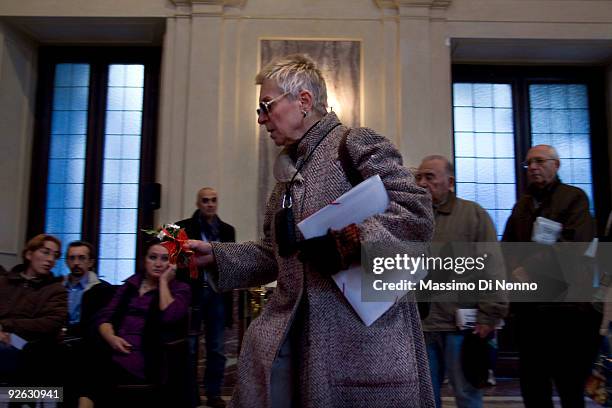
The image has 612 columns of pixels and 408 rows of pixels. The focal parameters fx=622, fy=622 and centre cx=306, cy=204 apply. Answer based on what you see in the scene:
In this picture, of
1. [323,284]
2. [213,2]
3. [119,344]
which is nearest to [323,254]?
[323,284]

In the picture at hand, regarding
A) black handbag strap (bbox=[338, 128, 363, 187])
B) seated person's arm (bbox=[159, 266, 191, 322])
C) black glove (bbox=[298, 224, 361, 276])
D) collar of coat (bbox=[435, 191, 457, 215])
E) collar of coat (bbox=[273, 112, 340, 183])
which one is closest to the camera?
black glove (bbox=[298, 224, 361, 276])

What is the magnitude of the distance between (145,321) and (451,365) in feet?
6.73

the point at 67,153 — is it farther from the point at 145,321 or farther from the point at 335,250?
the point at 335,250

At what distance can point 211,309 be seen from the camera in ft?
17.8

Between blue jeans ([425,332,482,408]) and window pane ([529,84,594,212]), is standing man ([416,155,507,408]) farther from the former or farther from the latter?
window pane ([529,84,594,212])

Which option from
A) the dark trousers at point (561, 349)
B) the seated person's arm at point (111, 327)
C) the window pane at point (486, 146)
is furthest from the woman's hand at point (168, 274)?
the window pane at point (486, 146)

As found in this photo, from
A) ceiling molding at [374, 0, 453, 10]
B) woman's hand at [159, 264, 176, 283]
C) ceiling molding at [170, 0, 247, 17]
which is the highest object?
ceiling molding at [374, 0, 453, 10]

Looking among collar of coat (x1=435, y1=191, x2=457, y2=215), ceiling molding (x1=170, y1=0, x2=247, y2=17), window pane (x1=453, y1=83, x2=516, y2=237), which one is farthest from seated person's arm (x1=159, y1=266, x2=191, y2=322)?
window pane (x1=453, y1=83, x2=516, y2=237)

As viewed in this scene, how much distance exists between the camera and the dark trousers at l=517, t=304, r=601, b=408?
138 inches

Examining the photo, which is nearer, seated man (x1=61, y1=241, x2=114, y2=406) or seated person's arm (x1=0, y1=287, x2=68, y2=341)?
seated man (x1=61, y1=241, x2=114, y2=406)

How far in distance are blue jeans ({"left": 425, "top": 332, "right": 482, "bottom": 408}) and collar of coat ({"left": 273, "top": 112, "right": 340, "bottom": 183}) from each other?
6.17 ft

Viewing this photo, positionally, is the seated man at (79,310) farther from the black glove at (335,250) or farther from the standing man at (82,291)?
the black glove at (335,250)

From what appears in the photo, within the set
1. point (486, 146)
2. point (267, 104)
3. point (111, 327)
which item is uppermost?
point (486, 146)

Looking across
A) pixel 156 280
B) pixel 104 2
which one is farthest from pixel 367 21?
pixel 156 280
